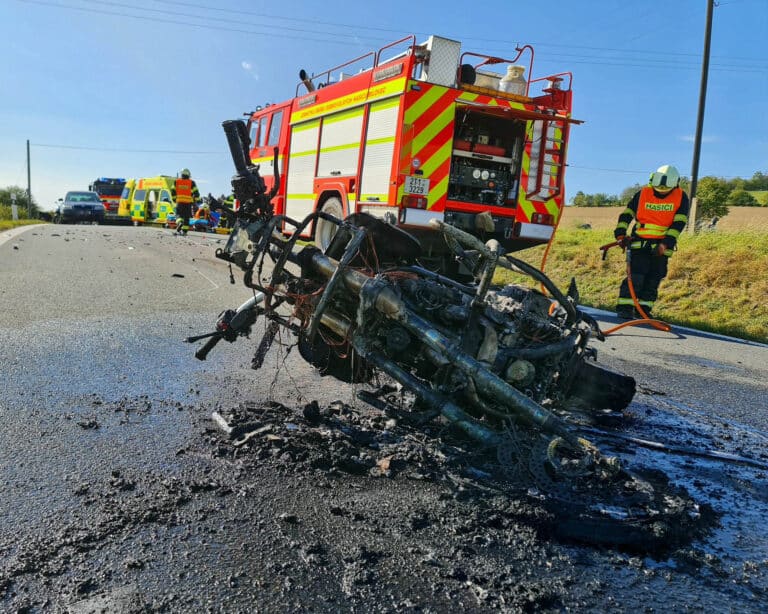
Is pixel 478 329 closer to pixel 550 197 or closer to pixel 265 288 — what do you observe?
pixel 265 288

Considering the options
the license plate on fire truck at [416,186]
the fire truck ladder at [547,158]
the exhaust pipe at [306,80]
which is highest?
the exhaust pipe at [306,80]

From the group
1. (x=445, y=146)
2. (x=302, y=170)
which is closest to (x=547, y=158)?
(x=445, y=146)

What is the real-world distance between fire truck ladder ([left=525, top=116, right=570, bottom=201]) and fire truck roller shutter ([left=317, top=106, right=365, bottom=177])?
2637 mm

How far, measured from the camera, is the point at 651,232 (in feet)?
26.0

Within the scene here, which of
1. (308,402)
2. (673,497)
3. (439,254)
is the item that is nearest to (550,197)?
(439,254)

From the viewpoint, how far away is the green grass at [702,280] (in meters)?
8.91

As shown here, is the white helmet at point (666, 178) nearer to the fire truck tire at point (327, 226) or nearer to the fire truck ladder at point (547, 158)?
the fire truck ladder at point (547, 158)

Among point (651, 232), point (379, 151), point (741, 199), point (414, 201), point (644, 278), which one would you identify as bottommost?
point (644, 278)

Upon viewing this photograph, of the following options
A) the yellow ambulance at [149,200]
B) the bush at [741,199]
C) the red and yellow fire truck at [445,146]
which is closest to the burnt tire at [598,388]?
the red and yellow fire truck at [445,146]

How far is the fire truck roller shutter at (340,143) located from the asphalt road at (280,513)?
5.62m

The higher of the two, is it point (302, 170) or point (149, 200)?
point (302, 170)

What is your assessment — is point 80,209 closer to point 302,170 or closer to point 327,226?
point 302,170

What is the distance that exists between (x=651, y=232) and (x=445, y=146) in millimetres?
2955

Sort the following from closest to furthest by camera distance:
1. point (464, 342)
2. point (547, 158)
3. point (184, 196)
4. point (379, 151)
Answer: point (464, 342)
point (379, 151)
point (547, 158)
point (184, 196)
